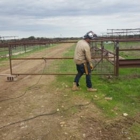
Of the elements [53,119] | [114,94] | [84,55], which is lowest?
[53,119]

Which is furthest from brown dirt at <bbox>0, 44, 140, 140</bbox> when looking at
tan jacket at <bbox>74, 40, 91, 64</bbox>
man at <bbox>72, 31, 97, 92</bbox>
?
tan jacket at <bbox>74, 40, 91, 64</bbox>

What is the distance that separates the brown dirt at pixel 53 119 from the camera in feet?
14.7

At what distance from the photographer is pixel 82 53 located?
7.41 m

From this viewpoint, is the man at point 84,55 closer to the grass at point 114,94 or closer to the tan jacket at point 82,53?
the tan jacket at point 82,53

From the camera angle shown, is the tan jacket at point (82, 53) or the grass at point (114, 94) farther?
the tan jacket at point (82, 53)

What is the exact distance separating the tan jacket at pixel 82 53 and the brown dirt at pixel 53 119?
1.18 m

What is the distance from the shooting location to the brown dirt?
4492mm

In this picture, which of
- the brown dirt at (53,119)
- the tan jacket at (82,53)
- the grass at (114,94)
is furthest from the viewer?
the tan jacket at (82,53)

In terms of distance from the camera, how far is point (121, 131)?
181 inches

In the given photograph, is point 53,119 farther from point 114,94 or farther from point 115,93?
point 115,93

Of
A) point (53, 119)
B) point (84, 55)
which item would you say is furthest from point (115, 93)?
point (53, 119)

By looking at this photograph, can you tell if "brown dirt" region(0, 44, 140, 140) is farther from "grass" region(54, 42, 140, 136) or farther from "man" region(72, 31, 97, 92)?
"man" region(72, 31, 97, 92)

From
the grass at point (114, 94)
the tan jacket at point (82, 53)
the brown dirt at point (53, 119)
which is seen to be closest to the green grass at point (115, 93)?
the grass at point (114, 94)

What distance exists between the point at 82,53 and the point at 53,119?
2.79m
